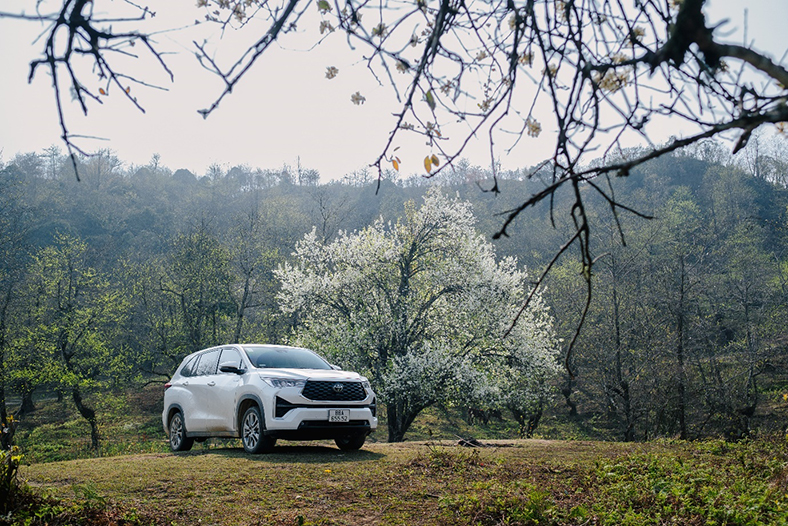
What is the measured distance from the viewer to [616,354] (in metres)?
20.7

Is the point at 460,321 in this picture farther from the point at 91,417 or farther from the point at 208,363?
the point at 91,417

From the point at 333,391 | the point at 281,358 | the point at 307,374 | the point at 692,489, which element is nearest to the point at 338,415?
the point at 333,391

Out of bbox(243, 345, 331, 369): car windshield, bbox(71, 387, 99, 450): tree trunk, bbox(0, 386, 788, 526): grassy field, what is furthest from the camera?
bbox(71, 387, 99, 450): tree trunk

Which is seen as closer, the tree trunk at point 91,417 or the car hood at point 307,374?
the car hood at point 307,374

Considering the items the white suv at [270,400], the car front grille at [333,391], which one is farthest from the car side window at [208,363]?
the car front grille at [333,391]

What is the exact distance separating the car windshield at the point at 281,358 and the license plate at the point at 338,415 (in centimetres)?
134

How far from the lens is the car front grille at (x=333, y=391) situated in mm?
8625

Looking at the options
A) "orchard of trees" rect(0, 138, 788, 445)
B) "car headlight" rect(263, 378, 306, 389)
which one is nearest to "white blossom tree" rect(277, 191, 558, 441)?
"orchard of trees" rect(0, 138, 788, 445)

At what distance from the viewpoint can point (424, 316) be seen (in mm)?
18938

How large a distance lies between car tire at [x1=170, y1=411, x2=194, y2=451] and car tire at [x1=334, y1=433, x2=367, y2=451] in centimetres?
290

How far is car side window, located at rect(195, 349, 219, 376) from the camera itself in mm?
10164

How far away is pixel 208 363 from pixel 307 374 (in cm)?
257

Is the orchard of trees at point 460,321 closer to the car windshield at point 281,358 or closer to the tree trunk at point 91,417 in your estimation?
the tree trunk at point 91,417

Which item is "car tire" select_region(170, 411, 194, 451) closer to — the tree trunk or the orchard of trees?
the orchard of trees
